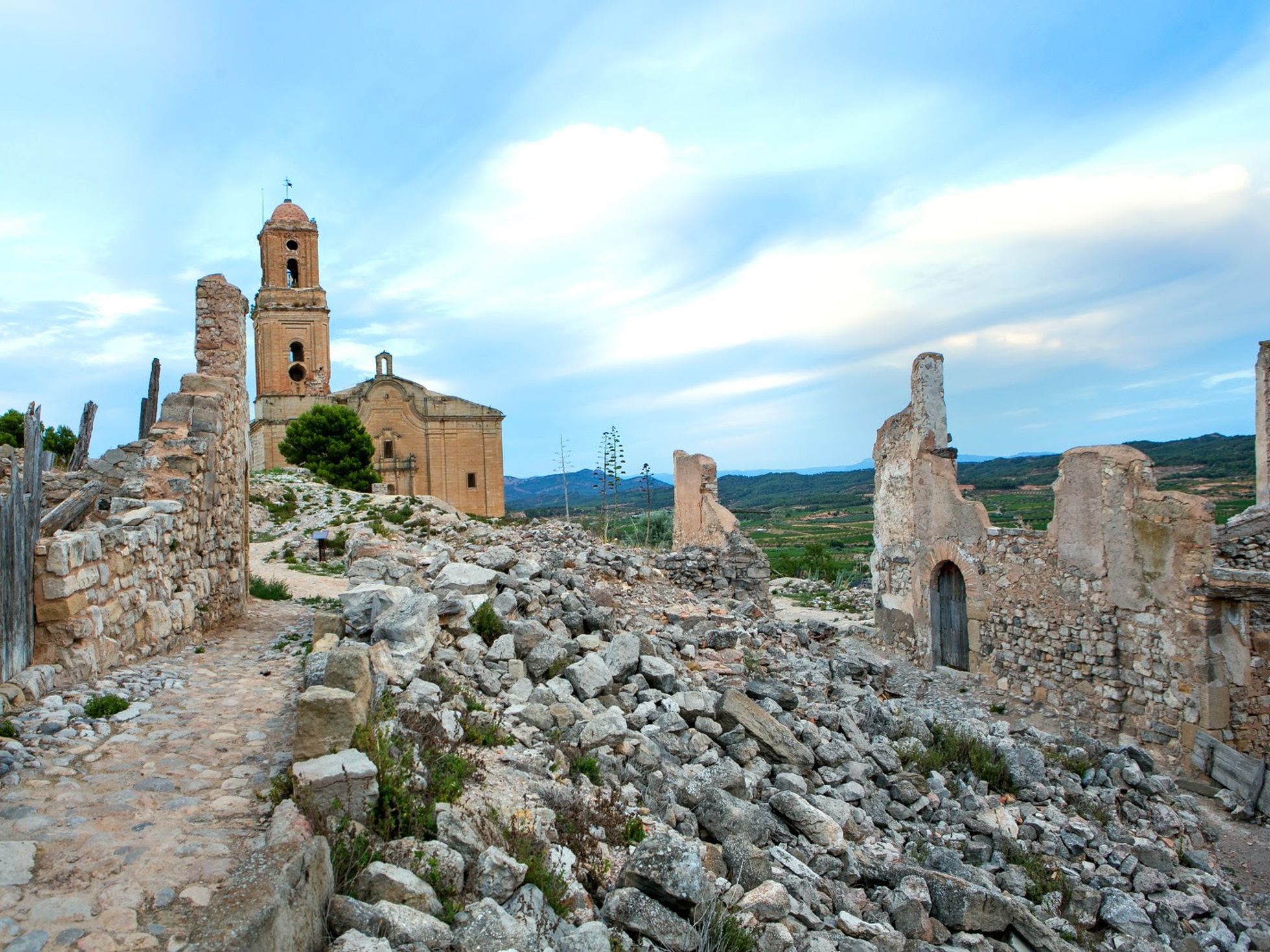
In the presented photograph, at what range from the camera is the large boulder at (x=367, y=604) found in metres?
6.73

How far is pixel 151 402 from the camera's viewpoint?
56.1ft

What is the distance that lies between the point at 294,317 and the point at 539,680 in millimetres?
39665

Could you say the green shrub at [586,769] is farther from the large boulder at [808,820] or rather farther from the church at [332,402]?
the church at [332,402]

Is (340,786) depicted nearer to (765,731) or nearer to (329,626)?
(329,626)

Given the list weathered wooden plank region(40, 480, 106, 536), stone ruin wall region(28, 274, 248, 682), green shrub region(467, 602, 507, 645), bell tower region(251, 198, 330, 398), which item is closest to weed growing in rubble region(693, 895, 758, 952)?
green shrub region(467, 602, 507, 645)

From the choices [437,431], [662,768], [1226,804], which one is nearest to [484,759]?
[662,768]

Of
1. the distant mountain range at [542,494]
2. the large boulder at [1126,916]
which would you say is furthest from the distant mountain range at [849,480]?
the large boulder at [1126,916]

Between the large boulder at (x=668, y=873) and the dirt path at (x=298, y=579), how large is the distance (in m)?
7.84

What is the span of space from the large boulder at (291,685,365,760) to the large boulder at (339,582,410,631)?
253cm

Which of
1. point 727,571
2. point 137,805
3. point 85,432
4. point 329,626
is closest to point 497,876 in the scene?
point 137,805

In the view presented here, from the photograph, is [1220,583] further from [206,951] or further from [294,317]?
[294,317]

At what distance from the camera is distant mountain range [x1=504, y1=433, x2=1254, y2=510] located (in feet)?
113

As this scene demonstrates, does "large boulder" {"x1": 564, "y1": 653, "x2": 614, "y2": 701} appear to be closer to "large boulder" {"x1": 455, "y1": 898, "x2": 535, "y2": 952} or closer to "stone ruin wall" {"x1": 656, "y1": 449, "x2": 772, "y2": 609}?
"large boulder" {"x1": 455, "y1": 898, "x2": 535, "y2": 952}

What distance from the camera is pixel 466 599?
727 centimetres
